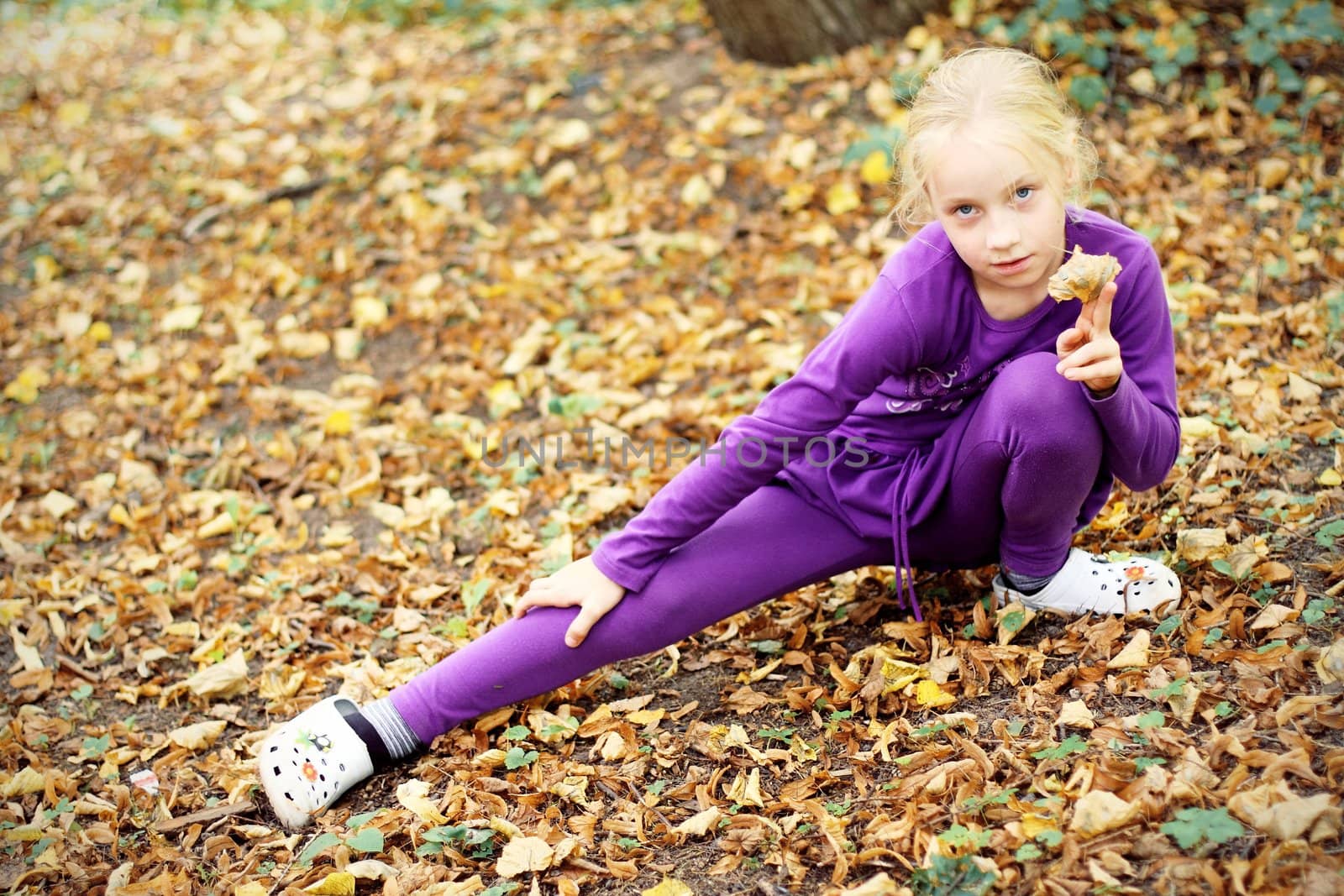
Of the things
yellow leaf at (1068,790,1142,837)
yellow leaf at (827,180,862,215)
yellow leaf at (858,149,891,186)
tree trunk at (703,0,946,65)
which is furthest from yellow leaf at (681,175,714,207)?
yellow leaf at (1068,790,1142,837)

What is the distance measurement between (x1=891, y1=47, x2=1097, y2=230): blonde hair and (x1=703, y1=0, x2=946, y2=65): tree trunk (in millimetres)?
2620

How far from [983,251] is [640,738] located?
1.18 meters

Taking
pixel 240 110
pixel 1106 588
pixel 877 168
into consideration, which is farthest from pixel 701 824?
pixel 240 110

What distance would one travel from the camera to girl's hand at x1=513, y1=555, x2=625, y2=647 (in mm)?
2209

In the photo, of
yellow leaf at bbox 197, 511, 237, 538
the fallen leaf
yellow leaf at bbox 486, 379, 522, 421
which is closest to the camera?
the fallen leaf

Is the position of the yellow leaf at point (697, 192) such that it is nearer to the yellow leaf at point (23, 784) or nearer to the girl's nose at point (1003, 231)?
the girl's nose at point (1003, 231)

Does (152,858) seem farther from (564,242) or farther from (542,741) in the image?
(564,242)

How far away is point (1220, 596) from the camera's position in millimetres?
2174

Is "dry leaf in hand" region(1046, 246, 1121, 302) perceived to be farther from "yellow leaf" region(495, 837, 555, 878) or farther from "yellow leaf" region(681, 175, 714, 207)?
"yellow leaf" region(681, 175, 714, 207)

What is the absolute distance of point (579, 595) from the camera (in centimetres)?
223

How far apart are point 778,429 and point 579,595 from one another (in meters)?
0.53

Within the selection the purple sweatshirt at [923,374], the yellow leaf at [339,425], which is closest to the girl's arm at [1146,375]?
the purple sweatshirt at [923,374]

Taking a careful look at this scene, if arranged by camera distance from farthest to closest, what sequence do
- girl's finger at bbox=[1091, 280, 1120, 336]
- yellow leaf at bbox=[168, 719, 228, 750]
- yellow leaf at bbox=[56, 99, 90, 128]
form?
yellow leaf at bbox=[56, 99, 90, 128] < yellow leaf at bbox=[168, 719, 228, 750] < girl's finger at bbox=[1091, 280, 1120, 336]

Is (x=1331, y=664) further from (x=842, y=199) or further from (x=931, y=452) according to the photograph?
(x=842, y=199)
